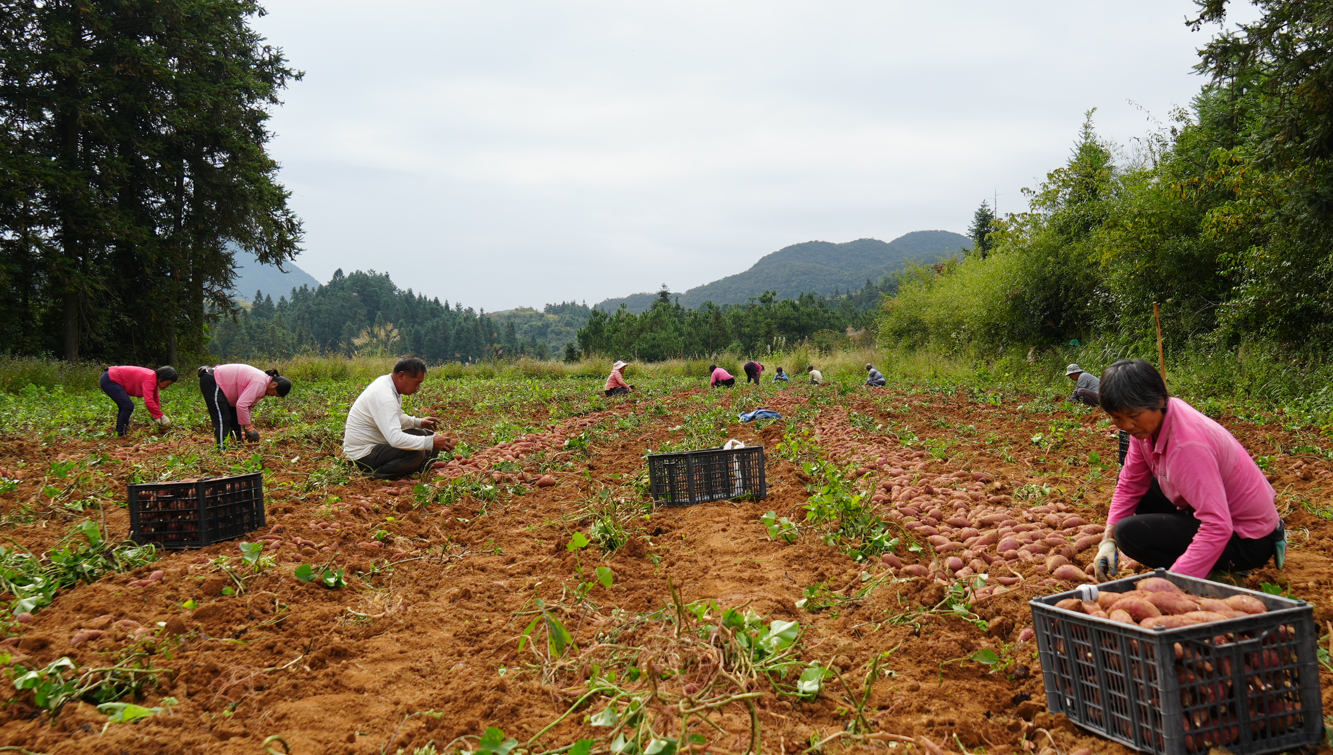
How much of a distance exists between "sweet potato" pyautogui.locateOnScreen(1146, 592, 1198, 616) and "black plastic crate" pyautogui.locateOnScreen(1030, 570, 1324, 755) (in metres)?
0.14

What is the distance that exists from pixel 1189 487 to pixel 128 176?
68.7 ft

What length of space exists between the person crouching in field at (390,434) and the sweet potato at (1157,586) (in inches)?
187

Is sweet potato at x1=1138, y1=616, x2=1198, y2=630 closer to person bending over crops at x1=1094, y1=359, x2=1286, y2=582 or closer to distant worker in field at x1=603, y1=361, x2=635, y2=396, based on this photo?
person bending over crops at x1=1094, y1=359, x2=1286, y2=582

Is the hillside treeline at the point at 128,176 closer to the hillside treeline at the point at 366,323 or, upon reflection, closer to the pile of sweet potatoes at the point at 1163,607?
the pile of sweet potatoes at the point at 1163,607

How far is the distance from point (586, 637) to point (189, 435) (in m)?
7.32

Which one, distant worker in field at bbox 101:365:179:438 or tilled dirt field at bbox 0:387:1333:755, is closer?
tilled dirt field at bbox 0:387:1333:755

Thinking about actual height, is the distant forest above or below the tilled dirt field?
above

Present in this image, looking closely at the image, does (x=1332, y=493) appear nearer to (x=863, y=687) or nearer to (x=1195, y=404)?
(x=863, y=687)

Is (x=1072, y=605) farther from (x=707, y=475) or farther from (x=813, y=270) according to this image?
(x=813, y=270)

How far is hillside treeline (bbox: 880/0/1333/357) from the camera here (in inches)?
313

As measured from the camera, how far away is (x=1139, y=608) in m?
1.91

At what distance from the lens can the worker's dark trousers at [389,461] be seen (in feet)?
18.7

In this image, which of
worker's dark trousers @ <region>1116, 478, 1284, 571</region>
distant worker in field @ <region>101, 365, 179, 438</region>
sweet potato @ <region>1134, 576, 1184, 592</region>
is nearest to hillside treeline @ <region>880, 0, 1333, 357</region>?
worker's dark trousers @ <region>1116, 478, 1284, 571</region>

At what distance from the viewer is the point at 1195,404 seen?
8148 millimetres
